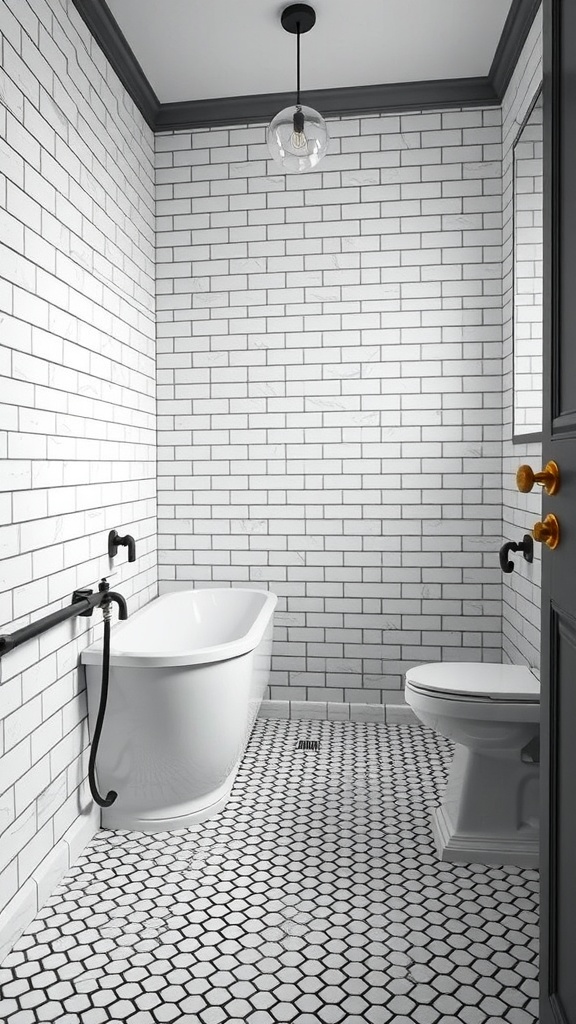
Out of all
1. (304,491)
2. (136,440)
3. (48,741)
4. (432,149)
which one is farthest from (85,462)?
(432,149)

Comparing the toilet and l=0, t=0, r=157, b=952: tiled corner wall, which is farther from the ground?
l=0, t=0, r=157, b=952: tiled corner wall

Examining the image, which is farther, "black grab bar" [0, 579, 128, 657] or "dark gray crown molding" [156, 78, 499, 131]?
"dark gray crown molding" [156, 78, 499, 131]

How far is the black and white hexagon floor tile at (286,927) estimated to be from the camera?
1701 mm

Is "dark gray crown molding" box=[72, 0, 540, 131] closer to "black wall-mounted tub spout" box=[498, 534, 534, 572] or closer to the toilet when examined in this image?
"black wall-mounted tub spout" box=[498, 534, 534, 572]

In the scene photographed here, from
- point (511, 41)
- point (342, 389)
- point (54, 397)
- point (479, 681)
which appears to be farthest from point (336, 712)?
point (511, 41)

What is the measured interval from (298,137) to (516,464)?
5.35 ft

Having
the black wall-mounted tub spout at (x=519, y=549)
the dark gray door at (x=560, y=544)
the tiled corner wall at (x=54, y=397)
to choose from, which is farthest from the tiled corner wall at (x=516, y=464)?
the tiled corner wall at (x=54, y=397)

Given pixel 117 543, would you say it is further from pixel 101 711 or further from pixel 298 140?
pixel 298 140

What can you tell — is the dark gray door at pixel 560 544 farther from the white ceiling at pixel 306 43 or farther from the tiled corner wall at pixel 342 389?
the tiled corner wall at pixel 342 389

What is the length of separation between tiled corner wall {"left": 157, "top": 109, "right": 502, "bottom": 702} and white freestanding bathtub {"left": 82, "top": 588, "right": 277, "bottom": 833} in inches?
38.0

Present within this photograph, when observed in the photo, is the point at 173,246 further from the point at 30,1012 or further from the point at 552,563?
the point at 30,1012

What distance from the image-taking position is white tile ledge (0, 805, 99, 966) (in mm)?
1908

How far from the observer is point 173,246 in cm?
363

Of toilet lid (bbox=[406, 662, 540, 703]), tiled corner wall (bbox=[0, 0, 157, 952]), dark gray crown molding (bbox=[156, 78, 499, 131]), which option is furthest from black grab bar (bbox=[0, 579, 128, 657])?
dark gray crown molding (bbox=[156, 78, 499, 131])
